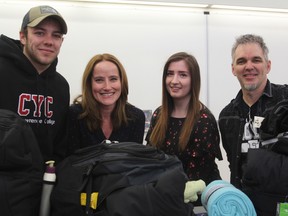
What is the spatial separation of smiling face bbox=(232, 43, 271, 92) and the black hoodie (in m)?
0.86

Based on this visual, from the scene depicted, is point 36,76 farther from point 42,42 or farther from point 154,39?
point 154,39

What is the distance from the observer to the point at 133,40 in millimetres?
2637

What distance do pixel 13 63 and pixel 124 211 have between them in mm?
911

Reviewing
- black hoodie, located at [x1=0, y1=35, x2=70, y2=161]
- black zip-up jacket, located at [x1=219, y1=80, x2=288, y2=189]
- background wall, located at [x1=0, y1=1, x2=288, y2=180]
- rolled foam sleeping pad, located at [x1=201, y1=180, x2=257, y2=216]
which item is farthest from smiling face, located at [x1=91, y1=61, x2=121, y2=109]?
background wall, located at [x1=0, y1=1, x2=288, y2=180]

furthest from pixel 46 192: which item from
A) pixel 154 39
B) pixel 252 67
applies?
pixel 154 39

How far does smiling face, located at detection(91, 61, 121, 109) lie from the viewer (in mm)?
1430

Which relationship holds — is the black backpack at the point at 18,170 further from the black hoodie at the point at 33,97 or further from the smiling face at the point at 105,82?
the smiling face at the point at 105,82

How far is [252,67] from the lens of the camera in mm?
1424

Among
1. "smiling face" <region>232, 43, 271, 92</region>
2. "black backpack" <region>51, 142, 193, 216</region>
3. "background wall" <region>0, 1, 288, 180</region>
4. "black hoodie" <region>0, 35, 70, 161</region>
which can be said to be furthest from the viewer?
"background wall" <region>0, 1, 288, 180</region>

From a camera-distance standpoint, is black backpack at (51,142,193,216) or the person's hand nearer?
black backpack at (51,142,193,216)

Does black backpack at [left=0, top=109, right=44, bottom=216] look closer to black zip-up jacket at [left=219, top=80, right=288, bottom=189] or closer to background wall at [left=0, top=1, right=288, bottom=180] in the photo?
black zip-up jacket at [left=219, top=80, right=288, bottom=189]

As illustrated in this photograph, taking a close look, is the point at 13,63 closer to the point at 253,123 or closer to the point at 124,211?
the point at 124,211

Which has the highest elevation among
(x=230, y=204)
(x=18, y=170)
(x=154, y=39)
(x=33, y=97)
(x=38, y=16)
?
(x=154, y=39)

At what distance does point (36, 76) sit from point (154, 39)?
149cm
